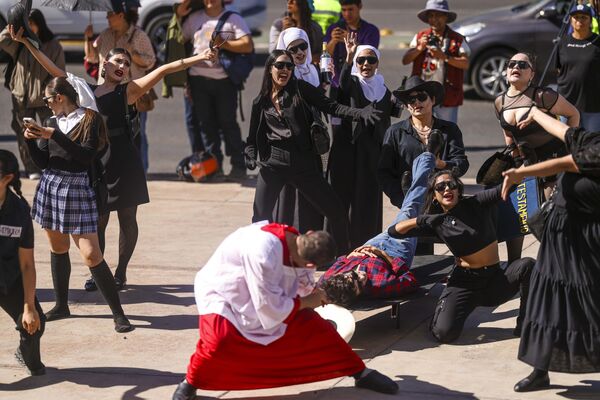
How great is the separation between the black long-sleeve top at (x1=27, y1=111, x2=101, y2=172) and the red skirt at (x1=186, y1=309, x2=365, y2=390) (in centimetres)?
176

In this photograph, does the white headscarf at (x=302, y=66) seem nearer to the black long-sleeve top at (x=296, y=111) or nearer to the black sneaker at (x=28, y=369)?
the black long-sleeve top at (x=296, y=111)

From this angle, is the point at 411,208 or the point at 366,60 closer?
the point at 411,208

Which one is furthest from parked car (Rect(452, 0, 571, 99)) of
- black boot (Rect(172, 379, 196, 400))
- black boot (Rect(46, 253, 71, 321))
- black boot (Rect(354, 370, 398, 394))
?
black boot (Rect(172, 379, 196, 400))

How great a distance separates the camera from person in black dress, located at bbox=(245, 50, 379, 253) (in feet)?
29.1

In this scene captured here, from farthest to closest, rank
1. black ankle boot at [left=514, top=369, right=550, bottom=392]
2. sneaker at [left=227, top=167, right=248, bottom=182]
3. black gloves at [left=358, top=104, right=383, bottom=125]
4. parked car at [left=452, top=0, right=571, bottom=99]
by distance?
parked car at [left=452, top=0, right=571, bottom=99] → sneaker at [left=227, top=167, right=248, bottom=182] → black gloves at [left=358, top=104, right=383, bottom=125] → black ankle boot at [left=514, top=369, right=550, bottom=392]

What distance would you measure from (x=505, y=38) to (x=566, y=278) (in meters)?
9.83

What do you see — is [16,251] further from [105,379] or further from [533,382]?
[533,382]

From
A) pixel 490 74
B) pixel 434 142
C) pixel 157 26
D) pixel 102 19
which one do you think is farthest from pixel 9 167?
pixel 157 26

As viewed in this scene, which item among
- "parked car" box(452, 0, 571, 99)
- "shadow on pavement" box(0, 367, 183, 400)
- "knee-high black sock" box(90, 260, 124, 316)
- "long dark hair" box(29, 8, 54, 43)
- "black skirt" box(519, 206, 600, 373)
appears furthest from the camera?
"parked car" box(452, 0, 571, 99)

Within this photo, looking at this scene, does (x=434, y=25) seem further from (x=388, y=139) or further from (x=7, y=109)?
(x=7, y=109)

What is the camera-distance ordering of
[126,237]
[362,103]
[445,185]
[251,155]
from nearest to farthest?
1. [445,185]
2. [251,155]
3. [126,237]
4. [362,103]

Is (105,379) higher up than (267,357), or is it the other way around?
(267,357)

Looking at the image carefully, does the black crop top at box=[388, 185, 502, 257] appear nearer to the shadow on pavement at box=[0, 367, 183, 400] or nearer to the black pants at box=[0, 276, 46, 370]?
the shadow on pavement at box=[0, 367, 183, 400]

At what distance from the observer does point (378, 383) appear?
687 cm
